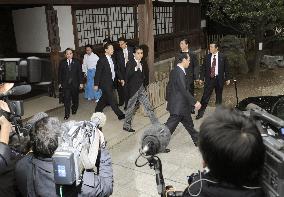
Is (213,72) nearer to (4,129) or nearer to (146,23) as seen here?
(146,23)

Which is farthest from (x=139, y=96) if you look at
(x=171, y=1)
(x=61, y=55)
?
(x=171, y=1)

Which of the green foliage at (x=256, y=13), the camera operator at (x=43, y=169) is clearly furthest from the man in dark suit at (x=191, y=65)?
the camera operator at (x=43, y=169)

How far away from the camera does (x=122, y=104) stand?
9625 mm

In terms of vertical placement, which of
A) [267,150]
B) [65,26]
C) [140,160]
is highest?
[65,26]

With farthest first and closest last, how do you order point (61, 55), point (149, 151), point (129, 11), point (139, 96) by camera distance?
1. point (129, 11)
2. point (61, 55)
3. point (139, 96)
4. point (149, 151)

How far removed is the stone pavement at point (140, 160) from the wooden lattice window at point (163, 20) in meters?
7.80

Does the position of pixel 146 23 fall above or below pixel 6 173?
above

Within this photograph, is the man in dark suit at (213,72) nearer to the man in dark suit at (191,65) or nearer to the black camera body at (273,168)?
the man in dark suit at (191,65)

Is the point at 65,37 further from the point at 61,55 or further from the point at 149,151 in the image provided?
the point at 149,151

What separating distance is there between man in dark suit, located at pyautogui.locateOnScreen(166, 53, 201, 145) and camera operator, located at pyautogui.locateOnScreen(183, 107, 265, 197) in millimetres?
4279

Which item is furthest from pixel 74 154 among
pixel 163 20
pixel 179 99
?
pixel 163 20

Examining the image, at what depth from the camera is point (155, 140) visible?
7.52 ft

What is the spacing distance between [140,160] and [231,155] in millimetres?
4606

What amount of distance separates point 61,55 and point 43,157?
8.58 m
